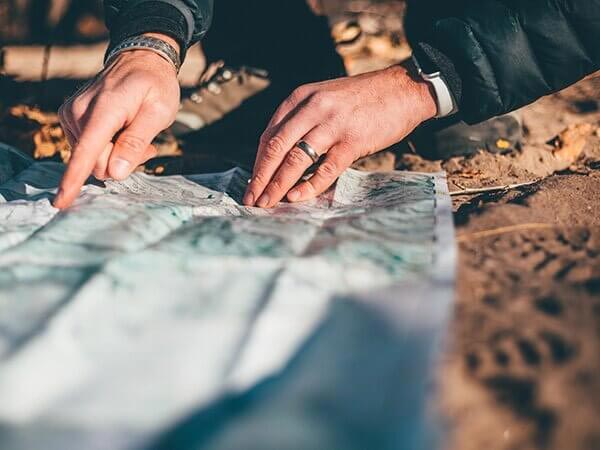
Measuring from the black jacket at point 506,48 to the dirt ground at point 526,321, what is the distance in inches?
10.0

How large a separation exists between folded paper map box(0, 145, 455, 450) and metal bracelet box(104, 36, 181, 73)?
464mm

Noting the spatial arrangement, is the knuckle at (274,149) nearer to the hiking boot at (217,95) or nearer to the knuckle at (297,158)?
the knuckle at (297,158)

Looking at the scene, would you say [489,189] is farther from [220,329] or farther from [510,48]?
[220,329]

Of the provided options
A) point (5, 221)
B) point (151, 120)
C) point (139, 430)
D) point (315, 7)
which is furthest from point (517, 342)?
point (315, 7)

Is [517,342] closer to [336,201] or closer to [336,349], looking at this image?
[336,349]

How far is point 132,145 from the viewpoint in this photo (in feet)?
3.66

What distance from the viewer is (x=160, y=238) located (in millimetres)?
976

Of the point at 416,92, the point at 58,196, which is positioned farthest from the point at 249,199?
the point at 416,92

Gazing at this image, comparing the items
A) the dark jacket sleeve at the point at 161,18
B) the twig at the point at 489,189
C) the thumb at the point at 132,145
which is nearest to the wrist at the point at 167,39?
the dark jacket sleeve at the point at 161,18

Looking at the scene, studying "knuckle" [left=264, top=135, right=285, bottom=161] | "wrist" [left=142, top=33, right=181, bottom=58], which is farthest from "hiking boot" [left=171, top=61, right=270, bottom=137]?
"knuckle" [left=264, top=135, right=285, bottom=161]

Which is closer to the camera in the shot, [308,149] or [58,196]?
[58,196]

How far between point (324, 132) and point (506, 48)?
1.68 ft

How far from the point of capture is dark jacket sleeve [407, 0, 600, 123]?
1.28 metres

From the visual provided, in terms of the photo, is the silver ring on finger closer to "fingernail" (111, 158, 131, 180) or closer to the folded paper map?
the folded paper map
